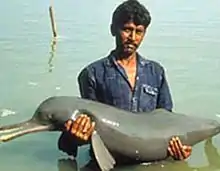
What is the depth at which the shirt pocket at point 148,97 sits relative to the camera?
14.6ft

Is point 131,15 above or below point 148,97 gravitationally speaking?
above

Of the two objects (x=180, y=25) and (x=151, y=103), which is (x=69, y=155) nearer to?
(x=151, y=103)

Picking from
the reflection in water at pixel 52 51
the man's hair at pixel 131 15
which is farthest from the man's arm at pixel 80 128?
the reflection in water at pixel 52 51

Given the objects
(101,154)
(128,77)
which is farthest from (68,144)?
(128,77)

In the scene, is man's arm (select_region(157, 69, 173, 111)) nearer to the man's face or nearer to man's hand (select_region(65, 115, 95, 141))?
the man's face

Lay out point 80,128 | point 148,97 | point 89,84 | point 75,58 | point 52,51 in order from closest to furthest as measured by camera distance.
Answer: point 80,128 < point 89,84 < point 148,97 < point 75,58 < point 52,51

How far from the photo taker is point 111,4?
14.5 metres

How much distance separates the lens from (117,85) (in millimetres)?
4395

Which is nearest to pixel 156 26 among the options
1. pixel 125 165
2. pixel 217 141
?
pixel 217 141

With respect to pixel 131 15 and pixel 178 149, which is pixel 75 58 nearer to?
pixel 131 15

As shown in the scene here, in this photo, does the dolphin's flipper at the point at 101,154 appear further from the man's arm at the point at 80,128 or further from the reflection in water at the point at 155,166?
the reflection in water at the point at 155,166

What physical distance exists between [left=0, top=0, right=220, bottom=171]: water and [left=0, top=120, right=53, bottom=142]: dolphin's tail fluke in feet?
1.52

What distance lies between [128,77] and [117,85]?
0.36ft

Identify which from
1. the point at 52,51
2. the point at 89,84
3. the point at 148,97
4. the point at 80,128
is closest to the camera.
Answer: the point at 80,128
